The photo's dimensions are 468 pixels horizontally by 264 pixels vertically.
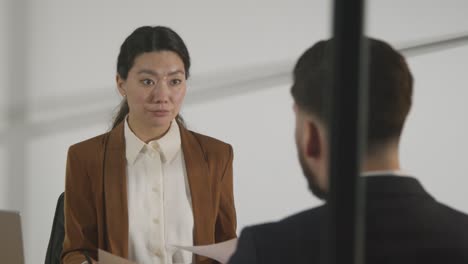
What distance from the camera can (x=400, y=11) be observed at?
1354 mm

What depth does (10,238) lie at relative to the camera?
1169 mm

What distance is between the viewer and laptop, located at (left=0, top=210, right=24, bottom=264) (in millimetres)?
1161

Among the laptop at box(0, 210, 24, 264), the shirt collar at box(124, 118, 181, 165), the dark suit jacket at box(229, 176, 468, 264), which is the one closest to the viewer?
the dark suit jacket at box(229, 176, 468, 264)

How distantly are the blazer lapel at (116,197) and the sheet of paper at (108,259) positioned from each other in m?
0.02

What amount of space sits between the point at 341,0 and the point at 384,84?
0.25 m

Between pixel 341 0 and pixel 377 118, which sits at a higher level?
pixel 341 0

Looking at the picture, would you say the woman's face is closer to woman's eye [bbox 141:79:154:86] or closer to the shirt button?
woman's eye [bbox 141:79:154:86]

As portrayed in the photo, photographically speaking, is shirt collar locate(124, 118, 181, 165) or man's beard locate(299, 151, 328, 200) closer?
man's beard locate(299, 151, 328, 200)

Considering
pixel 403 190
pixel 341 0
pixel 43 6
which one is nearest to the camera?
pixel 341 0

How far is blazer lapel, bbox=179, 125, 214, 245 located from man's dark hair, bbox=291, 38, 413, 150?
0.41m

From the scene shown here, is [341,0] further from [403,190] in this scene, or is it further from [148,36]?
[148,36]

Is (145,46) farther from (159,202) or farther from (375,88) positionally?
(375,88)

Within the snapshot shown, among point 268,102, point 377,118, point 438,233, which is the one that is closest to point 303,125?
point 377,118

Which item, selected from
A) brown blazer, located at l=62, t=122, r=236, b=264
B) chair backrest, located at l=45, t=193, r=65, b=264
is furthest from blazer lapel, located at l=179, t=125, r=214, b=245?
chair backrest, located at l=45, t=193, r=65, b=264
